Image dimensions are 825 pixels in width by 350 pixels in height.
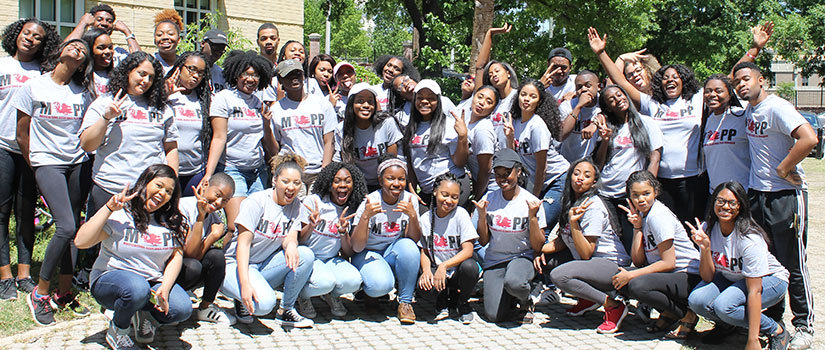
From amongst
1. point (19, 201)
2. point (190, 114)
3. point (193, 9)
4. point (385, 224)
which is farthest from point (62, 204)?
point (193, 9)

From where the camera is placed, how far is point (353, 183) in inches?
216

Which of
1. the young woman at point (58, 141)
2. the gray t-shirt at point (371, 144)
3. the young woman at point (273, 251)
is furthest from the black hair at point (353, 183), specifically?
the young woman at point (58, 141)

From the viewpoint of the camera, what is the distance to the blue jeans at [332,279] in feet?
17.1

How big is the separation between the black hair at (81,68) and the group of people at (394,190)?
2 centimetres

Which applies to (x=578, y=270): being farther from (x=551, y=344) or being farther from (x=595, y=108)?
(x=595, y=108)

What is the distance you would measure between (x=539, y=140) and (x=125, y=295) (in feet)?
10.5

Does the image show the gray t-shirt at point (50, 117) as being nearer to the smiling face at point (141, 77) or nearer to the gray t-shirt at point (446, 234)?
the smiling face at point (141, 77)

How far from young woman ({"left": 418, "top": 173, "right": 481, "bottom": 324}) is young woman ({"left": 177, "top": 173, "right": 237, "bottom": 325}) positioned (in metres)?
1.47

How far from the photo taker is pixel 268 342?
486cm

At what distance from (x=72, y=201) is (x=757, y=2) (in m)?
22.9

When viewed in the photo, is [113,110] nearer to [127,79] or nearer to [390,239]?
[127,79]

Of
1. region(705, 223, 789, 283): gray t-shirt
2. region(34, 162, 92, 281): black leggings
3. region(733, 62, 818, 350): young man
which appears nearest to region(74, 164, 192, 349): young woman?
region(34, 162, 92, 281): black leggings

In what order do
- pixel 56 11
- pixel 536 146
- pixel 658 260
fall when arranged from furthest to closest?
pixel 56 11, pixel 536 146, pixel 658 260

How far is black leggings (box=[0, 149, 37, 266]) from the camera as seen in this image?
5371 mm
